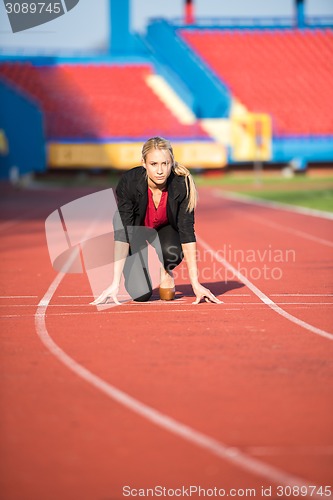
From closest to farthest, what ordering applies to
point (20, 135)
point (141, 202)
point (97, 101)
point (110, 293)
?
point (110, 293) < point (141, 202) < point (20, 135) < point (97, 101)

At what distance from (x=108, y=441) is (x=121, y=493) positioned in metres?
0.64

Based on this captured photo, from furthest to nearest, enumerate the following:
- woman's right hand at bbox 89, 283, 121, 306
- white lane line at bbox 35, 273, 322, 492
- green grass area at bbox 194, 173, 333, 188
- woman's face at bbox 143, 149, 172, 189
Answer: green grass area at bbox 194, 173, 333, 188
woman's right hand at bbox 89, 283, 121, 306
woman's face at bbox 143, 149, 172, 189
white lane line at bbox 35, 273, 322, 492

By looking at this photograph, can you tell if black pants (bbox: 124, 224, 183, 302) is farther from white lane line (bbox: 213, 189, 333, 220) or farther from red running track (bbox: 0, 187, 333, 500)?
white lane line (bbox: 213, 189, 333, 220)

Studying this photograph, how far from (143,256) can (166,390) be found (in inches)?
137

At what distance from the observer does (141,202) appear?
8.34 metres

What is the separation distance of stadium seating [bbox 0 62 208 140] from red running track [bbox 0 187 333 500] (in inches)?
1288

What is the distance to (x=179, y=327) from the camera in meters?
7.37

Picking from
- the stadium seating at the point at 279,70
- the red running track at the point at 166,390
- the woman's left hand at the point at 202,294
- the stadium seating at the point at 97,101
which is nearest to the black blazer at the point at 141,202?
the woman's left hand at the point at 202,294

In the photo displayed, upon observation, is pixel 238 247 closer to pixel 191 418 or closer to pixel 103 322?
pixel 103 322

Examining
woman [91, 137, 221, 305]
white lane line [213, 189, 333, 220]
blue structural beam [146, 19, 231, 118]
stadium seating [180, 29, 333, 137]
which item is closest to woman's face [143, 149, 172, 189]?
woman [91, 137, 221, 305]

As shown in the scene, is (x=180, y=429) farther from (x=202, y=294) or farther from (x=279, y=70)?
(x=279, y=70)

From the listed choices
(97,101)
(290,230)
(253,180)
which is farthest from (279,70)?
(290,230)

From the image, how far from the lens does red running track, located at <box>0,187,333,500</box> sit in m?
3.99

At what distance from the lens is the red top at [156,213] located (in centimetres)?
837
